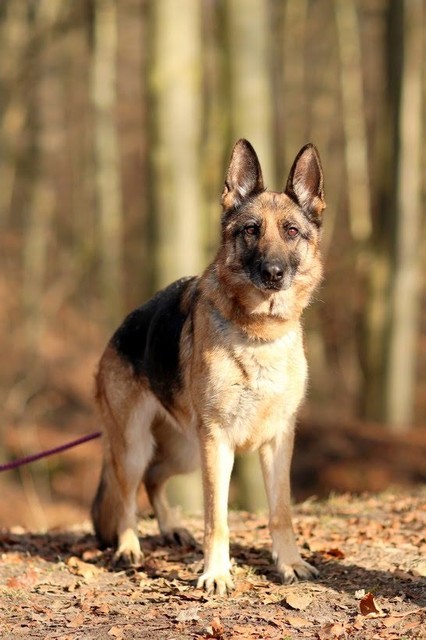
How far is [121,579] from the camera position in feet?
20.1

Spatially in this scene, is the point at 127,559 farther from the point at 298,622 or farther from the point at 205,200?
the point at 205,200

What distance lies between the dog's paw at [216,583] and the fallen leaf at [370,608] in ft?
2.53

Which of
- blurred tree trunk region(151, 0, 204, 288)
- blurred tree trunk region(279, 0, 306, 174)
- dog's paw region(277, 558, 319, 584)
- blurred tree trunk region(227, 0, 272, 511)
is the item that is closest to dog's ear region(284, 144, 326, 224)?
dog's paw region(277, 558, 319, 584)

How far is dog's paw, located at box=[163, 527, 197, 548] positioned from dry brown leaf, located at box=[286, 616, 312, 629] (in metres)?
1.86

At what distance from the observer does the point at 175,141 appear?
10484 mm

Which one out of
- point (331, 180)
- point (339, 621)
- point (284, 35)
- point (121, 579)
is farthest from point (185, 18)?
point (331, 180)

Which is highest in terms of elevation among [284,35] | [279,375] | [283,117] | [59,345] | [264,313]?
[284,35]

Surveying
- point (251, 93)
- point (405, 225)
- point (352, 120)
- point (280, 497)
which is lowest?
point (280, 497)

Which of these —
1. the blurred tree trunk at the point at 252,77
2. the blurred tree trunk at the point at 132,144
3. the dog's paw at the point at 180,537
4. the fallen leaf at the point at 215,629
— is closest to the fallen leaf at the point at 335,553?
the dog's paw at the point at 180,537

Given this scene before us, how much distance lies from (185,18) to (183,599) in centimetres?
696

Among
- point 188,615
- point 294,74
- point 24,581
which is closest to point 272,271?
point 188,615

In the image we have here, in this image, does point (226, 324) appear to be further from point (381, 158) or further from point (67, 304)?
point (67, 304)

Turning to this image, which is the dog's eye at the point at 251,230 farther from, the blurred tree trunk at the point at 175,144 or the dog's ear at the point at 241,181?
the blurred tree trunk at the point at 175,144

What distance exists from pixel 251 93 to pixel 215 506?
23.0ft
